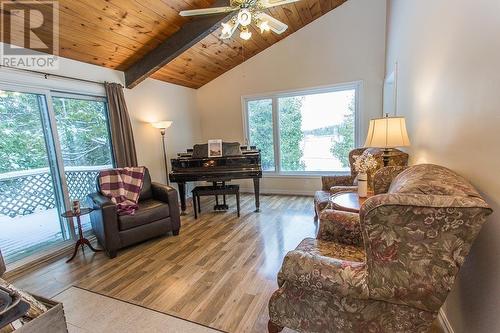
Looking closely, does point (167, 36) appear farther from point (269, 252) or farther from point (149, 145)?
point (269, 252)

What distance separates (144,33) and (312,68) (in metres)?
2.79

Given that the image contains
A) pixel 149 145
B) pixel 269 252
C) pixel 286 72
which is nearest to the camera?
pixel 269 252

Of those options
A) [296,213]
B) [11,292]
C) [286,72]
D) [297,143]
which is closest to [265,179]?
[297,143]

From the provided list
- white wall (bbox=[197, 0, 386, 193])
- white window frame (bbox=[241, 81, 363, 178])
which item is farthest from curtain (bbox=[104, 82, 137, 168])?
white window frame (bbox=[241, 81, 363, 178])

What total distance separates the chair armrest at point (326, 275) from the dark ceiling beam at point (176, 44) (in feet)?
9.55

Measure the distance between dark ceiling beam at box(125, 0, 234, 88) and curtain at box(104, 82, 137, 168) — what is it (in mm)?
327

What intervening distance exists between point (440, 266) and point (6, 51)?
12.9 ft

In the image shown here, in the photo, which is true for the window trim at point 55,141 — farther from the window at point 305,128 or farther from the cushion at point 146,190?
the window at point 305,128

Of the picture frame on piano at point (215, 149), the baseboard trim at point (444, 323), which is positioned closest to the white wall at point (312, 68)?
the picture frame on piano at point (215, 149)

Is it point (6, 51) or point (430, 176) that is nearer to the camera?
point (430, 176)

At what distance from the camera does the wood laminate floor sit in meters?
1.86

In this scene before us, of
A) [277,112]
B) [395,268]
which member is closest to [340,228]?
[395,268]

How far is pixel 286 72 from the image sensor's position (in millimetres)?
4598

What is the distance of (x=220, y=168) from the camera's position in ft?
12.8
